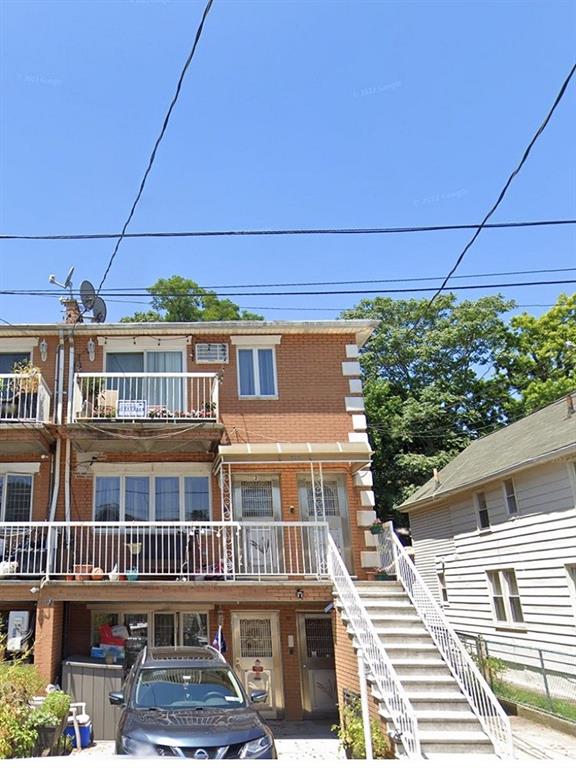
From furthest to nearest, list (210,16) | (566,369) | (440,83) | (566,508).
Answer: (566,369) → (566,508) → (440,83) → (210,16)

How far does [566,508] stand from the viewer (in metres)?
12.7

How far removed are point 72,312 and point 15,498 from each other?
505cm

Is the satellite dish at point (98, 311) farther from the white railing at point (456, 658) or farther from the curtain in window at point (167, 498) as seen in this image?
the white railing at point (456, 658)

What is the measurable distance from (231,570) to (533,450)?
26.1 feet

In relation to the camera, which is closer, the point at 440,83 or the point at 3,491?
the point at 440,83

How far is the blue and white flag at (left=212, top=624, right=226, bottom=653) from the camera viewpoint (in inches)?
452

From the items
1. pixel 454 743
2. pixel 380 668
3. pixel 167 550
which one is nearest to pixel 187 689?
pixel 380 668

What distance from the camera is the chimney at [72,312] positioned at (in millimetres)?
15266

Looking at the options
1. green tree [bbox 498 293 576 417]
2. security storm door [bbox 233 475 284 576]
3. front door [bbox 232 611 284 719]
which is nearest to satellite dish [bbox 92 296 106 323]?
security storm door [bbox 233 475 284 576]

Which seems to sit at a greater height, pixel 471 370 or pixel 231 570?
pixel 471 370

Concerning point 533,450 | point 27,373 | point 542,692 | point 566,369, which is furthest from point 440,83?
point 566,369

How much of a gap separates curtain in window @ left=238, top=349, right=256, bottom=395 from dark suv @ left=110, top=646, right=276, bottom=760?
269 inches

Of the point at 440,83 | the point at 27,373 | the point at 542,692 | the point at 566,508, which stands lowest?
the point at 542,692

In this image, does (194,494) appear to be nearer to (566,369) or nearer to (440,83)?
(440,83)
